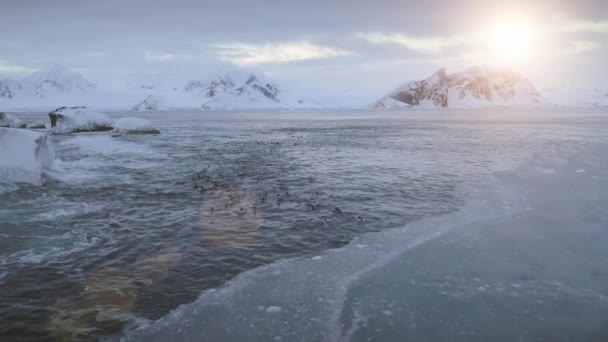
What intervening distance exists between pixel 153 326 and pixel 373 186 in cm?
1152

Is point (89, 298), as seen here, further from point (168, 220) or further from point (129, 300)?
point (168, 220)

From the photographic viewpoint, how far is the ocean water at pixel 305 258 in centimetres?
644

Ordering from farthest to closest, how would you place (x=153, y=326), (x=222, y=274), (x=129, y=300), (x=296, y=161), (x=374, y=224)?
(x=296, y=161) → (x=374, y=224) → (x=222, y=274) → (x=129, y=300) → (x=153, y=326)

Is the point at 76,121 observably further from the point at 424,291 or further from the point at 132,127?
the point at 424,291

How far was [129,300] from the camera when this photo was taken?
23.6 feet

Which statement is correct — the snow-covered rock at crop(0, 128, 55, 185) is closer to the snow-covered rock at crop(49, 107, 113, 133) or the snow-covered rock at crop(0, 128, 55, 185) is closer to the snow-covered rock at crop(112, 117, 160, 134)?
the snow-covered rock at crop(112, 117, 160, 134)

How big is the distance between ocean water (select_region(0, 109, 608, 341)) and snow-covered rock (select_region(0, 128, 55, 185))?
0.59m

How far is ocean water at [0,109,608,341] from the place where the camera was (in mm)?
6438

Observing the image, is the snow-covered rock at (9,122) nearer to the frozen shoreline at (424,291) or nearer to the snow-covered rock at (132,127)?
the snow-covered rock at (132,127)

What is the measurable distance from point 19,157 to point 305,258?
13608mm

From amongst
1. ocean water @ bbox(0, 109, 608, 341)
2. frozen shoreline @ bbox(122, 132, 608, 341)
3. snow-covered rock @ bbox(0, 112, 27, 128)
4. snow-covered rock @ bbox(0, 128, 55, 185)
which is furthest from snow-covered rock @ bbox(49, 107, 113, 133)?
frozen shoreline @ bbox(122, 132, 608, 341)

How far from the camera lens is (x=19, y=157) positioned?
1636 centimetres

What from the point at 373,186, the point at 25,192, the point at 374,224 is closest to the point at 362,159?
the point at 373,186

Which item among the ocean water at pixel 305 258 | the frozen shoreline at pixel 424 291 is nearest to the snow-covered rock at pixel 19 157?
the ocean water at pixel 305 258
